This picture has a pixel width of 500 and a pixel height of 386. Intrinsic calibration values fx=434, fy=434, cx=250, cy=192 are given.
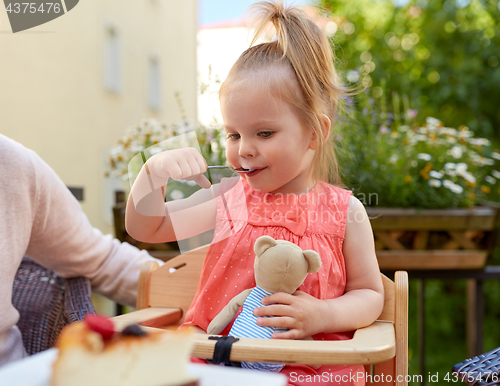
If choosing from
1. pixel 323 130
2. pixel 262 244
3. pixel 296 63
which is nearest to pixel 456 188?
pixel 323 130

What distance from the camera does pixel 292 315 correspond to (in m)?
0.80

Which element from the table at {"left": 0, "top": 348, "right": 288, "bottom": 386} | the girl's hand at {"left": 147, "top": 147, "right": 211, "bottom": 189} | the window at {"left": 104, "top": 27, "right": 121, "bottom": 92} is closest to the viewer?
the table at {"left": 0, "top": 348, "right": 288, "bottom": 386}

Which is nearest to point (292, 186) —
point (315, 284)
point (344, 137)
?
point (315, 284)

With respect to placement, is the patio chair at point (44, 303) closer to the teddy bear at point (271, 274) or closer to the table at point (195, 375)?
the teddy bear at point (271, 274)

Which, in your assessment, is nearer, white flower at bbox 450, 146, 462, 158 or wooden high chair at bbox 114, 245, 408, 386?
wooden high chair at bbox 114, 245, 408, 386

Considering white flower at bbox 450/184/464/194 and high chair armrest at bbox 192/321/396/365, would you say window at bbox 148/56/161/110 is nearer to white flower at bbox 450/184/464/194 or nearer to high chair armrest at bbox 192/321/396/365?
white flower at bbox 450/184/464/194

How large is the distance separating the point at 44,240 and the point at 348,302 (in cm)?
82

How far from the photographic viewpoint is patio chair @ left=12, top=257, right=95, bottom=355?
3.96 ft

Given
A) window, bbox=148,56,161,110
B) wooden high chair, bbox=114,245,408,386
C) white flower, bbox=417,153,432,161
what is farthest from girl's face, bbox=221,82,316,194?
window, bbox=148,56,161,110

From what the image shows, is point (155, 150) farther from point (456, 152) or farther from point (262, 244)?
point (456, 152)

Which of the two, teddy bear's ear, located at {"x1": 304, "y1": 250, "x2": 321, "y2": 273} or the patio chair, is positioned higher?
teddy bear's ear, located at {"x1": 304, "y1": 250, "x2": 321, "y2": 273}

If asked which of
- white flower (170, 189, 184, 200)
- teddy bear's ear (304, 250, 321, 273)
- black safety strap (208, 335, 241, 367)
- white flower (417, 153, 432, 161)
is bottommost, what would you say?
black safety strap (208, 335, 241, 367)

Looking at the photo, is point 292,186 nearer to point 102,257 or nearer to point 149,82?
point 102,257

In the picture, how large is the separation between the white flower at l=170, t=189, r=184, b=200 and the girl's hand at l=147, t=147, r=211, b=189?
9 cm
